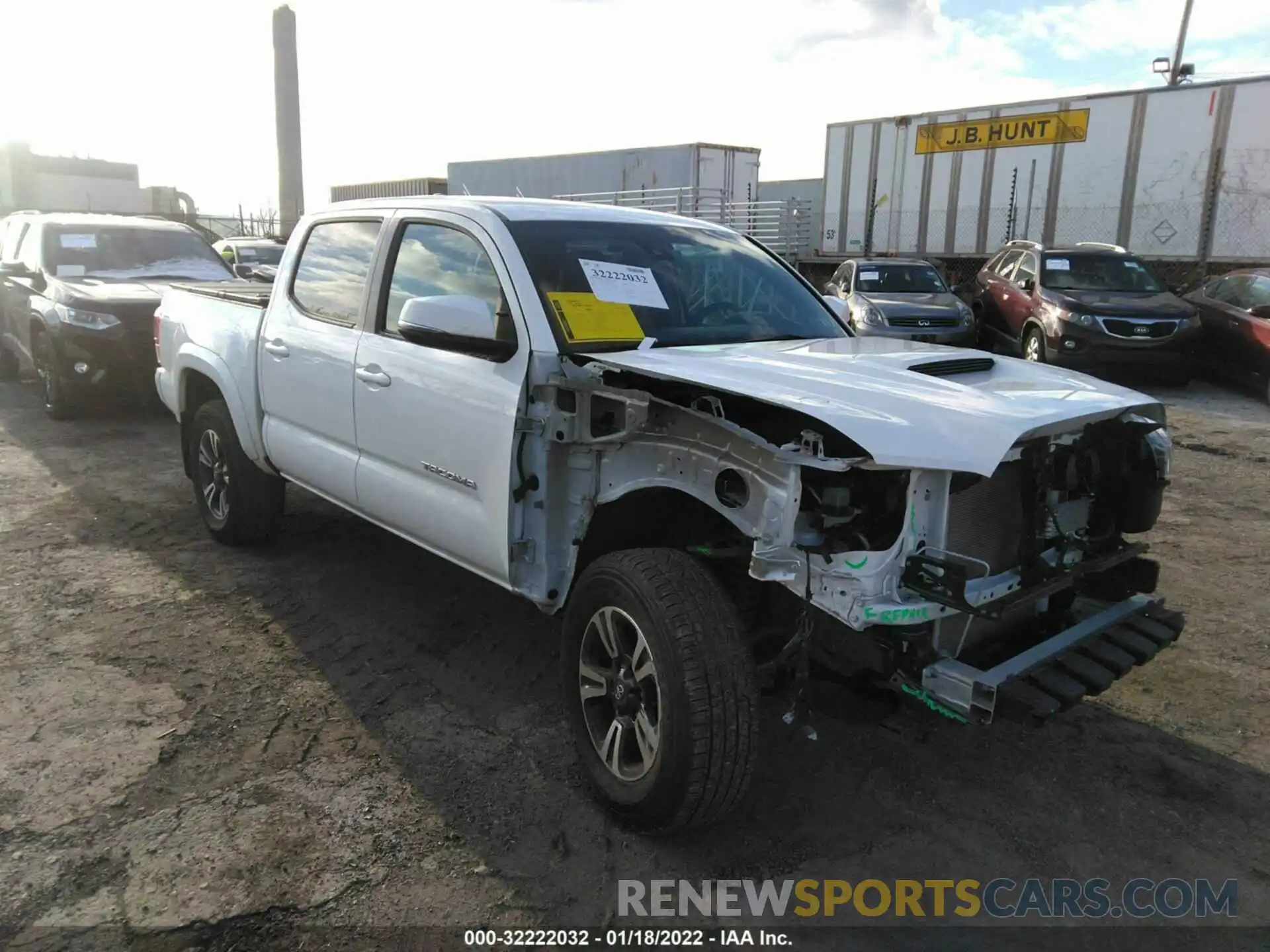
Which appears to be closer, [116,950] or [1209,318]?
[116,950]

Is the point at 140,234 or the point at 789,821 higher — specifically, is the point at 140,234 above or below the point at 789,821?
above

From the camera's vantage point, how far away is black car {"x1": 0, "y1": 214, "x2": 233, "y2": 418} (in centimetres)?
854

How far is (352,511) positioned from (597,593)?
1873 mm

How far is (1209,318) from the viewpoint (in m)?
11.6

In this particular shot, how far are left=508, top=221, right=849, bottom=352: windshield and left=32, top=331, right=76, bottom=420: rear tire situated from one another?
6.91 meters

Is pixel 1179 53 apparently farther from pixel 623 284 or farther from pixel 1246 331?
pixel 623 284

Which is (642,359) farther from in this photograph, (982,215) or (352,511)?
(982,215)

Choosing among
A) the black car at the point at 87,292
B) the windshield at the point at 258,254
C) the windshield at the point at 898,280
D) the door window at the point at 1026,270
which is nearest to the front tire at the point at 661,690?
the black car at the point at 87,292

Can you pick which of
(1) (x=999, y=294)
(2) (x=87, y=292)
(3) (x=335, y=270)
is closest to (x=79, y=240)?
(2) (x=87, y=292)

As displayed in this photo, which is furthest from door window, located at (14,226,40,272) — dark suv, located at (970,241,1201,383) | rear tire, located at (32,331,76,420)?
dark suv, located at (970,241,1201,383)

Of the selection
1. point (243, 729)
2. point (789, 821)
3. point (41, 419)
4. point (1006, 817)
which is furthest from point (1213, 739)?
point (41, 419)

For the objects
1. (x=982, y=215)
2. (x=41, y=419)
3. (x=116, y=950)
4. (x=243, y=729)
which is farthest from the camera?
(x=982, y=215)

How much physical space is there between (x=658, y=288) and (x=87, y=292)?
7156 mm

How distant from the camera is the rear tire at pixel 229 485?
17.1 feet
